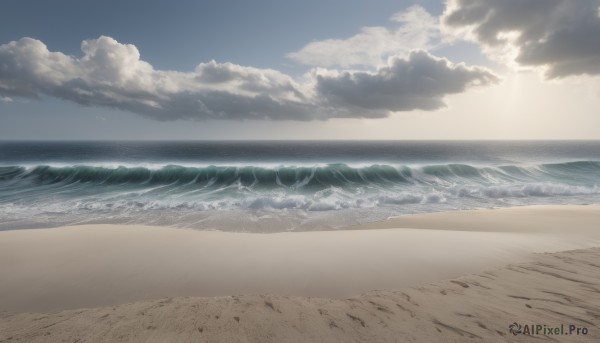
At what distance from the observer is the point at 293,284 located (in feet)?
13.3

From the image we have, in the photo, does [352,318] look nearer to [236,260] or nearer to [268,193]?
[236,260]

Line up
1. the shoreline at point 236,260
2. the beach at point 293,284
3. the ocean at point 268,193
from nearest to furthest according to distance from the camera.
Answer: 1. the beach at point 293,284
2. the shoreline at point 236,260
3. the ocean at point 268,193

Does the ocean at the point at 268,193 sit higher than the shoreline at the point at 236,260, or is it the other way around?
the ocean at the point at 268,193

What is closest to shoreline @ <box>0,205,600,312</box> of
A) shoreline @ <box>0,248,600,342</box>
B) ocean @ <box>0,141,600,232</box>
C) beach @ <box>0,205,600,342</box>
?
beach @ <box>0,205,600,342</box>

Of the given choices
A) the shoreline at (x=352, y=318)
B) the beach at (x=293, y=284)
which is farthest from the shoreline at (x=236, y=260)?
the shoreline at (x=352, y=318)

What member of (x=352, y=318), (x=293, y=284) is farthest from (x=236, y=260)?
(x=352, y=318)

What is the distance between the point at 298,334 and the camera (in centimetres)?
268

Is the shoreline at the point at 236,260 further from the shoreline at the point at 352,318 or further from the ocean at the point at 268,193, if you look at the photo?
the ocean at the point at 268,193

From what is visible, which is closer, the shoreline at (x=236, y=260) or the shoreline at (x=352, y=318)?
the shoreline at (x=352, y=318)

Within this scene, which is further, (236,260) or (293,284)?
(236,260)

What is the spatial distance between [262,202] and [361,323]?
28.7 feet

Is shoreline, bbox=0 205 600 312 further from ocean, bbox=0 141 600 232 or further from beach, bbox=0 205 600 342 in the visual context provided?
ocean, bbox=0 141 600 232

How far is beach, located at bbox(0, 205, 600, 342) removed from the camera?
2777mm

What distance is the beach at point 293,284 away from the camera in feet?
9.11
